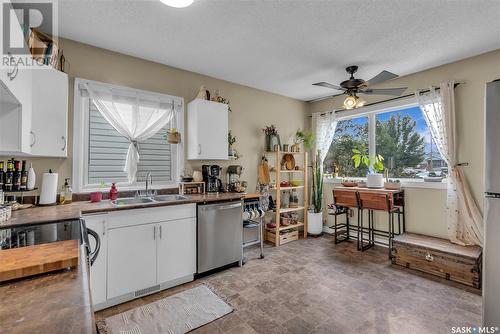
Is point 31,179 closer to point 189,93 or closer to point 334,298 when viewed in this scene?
point 189,93

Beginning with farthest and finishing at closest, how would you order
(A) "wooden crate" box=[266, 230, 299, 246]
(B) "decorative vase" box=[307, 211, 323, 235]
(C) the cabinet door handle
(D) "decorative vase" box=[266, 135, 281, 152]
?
1. (B) "decorative vase" box=[307, 211, 323, 235]
2. (D) "decorative vase" box=[266, 135, 281, 152]
3. (A) "wooden crate" box=[266, 230, 299, 246]
4. (C) the cabinet door handle

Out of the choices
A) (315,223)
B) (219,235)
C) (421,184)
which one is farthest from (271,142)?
(421,184)

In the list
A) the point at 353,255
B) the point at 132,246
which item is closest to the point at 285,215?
the point at 353,255

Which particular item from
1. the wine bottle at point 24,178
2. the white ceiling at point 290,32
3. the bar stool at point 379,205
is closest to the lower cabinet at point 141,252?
the wine bottle at point 24,178

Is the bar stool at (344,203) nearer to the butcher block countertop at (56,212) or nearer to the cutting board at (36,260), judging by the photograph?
the butcher block countertop at (56,212)

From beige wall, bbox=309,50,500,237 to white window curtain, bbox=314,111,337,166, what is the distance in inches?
53.6

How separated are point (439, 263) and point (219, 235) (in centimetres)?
264

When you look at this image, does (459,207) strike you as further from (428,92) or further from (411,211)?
(428,92)

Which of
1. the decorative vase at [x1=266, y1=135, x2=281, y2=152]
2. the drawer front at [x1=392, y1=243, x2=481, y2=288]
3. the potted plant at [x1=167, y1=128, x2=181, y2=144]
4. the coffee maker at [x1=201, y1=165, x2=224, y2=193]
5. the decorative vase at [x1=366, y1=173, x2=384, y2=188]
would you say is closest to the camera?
the drawer front at [x1=392, y1=243, x2=481, y2=288]

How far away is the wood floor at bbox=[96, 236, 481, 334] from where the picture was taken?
1.94m

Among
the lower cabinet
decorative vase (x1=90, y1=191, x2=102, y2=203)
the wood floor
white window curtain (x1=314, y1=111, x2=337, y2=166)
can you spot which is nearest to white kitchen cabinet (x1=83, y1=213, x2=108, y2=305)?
the lower cabinet

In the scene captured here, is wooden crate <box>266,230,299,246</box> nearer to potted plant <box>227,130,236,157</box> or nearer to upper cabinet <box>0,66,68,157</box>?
potted plant <box>227,130,236,157</box>

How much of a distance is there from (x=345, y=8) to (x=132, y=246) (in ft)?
9.68

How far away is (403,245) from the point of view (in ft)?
9.93
